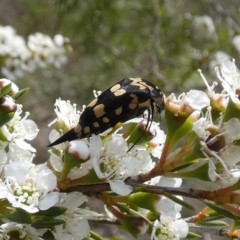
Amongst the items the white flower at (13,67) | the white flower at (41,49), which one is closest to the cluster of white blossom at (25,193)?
the white flower at (13,67)

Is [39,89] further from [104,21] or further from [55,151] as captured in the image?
[55,151]

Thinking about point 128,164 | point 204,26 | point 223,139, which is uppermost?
point 223,139

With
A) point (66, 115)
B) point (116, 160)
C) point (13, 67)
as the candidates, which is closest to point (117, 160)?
point (116, 160)

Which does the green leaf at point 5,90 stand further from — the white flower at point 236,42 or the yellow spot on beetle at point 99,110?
the white flower at point 236,42

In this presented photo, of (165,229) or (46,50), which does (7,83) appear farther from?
(46,50)

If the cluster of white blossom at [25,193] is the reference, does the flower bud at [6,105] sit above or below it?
above

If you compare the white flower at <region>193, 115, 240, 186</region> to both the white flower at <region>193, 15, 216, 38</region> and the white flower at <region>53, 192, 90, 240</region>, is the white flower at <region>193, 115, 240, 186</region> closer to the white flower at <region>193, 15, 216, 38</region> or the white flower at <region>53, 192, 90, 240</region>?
the white flower at <region>53, 192, 90, 240</region>

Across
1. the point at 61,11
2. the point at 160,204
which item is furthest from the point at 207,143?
the point at 61,11
